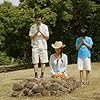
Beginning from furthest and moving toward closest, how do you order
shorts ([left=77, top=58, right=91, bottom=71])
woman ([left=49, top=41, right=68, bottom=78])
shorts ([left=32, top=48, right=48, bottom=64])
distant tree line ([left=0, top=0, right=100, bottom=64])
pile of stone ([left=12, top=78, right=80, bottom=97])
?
distant tree line ([left=0, top=0, right=100, bottom=64])
shorts ([left=32, top=48, right=48, bottom=64])
shorts ([left=77, top=58, right=91, bottom=71])
woman ([left=49, top=41, right=68, bottom=78])
pile of stone ([left=12, top=78, right=80, bottom=97])

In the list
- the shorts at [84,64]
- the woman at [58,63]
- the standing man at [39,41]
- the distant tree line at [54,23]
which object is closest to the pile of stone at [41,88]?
the woman at [58,63]

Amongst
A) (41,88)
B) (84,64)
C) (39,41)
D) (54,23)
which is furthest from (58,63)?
(54,23)

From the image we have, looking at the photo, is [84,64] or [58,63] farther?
[84,64]

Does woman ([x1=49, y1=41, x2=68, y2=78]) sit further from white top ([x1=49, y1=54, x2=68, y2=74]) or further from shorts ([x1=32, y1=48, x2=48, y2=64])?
shorts ([x1=32, y1=48, x2=48, y2=64])

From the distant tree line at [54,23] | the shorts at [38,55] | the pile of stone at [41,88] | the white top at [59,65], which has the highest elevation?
the distant tree line at [54,23]

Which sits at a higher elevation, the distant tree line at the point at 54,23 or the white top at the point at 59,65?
the distant tree line at the point at 54,23

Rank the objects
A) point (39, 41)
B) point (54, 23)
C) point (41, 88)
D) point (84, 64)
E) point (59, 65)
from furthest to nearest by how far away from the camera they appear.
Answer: point (54, 23)
point (39, 41)
point (84, 64)
point (59, 65)
point (41, 88)

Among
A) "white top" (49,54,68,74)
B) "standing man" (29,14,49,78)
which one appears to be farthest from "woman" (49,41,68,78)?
"standing man" (29,14,49,78)

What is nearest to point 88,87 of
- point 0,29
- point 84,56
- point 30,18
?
point 84,56

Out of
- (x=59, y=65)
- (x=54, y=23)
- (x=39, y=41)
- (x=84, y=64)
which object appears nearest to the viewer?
(x=59, y=65)

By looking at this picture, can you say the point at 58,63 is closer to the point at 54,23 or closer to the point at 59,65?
the point at 59,65

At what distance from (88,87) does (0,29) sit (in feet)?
72.7

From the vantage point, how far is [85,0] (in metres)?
29.5

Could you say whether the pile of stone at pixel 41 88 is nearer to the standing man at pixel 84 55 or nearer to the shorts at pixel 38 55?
the standing man at pixel 84 55
